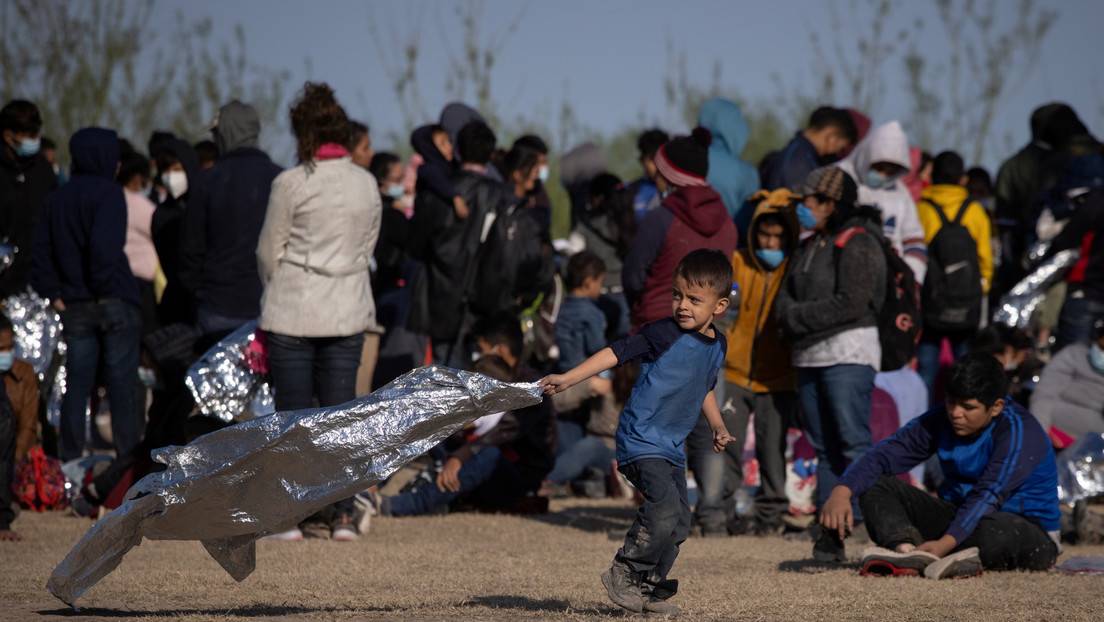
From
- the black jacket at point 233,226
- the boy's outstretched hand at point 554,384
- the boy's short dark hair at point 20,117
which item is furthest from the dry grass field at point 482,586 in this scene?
the boy's short dark hair at point 20,117

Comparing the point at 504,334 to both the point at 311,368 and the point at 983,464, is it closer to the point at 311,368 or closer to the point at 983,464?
the point at 311,368

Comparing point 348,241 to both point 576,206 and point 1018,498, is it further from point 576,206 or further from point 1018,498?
point 576,206

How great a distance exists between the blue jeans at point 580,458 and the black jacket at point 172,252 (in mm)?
2780

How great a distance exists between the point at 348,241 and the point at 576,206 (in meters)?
5.42

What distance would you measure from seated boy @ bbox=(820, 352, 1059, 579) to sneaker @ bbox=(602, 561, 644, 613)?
1.67m

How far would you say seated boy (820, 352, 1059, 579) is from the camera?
7.82 m

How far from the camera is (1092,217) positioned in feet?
40.4

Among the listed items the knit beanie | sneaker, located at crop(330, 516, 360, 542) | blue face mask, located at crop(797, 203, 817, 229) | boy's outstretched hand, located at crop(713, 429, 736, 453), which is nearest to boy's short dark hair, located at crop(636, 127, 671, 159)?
the knit beanie

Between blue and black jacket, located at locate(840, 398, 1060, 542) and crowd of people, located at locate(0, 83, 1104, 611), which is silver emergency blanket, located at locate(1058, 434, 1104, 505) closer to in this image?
crowd of people, located at locate(0, 83, 1104, 611)

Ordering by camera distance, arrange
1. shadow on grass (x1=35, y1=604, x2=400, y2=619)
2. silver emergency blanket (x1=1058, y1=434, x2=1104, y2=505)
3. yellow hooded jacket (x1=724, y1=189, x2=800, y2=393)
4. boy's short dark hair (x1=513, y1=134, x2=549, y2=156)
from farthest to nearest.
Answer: boy's short dark hair (x1=513, y1=134, x2=549, y2=156), silver emergency blanket (x1=1058, y1=434, x2=1104, y2=505), yellow hooded jacket (x1=724, y1=189, x2=800, y2=393), shadow on grass (x1=35, y1=604, x2=400, y2=619)

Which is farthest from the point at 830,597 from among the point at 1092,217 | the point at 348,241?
the point at 1092,217

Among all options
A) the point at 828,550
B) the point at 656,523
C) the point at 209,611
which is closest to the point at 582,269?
the point at 828,550

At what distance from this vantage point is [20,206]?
11.8 metres

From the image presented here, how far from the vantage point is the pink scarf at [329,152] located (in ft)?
28.6
